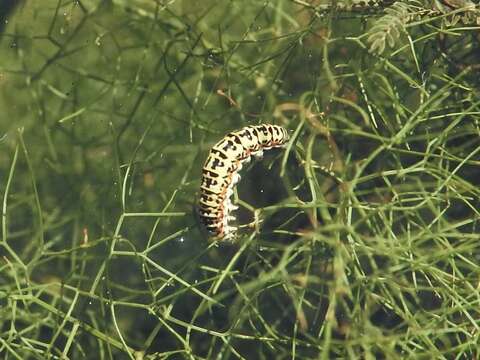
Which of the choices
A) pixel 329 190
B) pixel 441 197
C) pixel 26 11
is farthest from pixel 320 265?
pixel 26 11

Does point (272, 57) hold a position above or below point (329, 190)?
above

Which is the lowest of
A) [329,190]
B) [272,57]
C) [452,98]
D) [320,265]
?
[320,265]

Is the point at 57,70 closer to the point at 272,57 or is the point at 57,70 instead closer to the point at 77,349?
the point at 272,57

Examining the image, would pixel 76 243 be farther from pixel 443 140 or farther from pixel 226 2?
pixel 443 140

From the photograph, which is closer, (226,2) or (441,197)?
(441,197)

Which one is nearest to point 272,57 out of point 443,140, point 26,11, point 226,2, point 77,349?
point 226,2

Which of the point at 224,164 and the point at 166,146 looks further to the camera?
the point at 166,146
